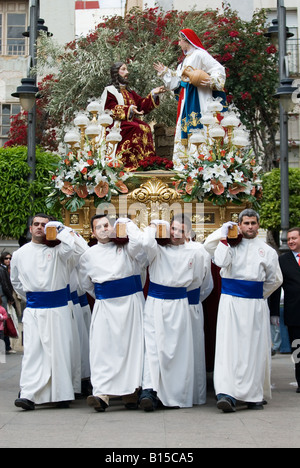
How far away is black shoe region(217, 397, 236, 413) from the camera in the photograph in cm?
751

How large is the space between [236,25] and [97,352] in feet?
42.4

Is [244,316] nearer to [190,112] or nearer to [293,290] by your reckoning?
[293,290]

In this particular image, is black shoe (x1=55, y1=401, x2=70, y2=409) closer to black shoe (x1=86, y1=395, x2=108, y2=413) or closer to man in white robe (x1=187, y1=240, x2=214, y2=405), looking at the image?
black shoe (x1=86, y1=395, x2=108, y2=413)

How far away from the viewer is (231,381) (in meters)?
7.69

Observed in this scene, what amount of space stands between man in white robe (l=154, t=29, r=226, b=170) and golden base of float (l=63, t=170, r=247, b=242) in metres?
0.54

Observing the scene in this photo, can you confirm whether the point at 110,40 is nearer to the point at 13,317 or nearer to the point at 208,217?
the point at 13,317

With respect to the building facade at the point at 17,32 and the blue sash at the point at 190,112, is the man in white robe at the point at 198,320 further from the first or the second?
the building facade at the point at 17,32

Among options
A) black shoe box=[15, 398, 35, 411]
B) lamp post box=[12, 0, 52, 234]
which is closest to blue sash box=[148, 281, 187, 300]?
black shoe box=[15, 398, 35, 411]

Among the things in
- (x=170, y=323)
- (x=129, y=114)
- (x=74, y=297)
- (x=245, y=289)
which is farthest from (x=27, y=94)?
(x=245, y=289)

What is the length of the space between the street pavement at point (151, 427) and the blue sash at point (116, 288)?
1028 millimetres

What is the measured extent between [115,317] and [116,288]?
264 millimetres

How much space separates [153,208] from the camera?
9594 mm

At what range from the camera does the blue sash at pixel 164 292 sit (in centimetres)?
797

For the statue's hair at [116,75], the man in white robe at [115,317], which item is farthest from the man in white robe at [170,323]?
the statue's hair at [116,75]
